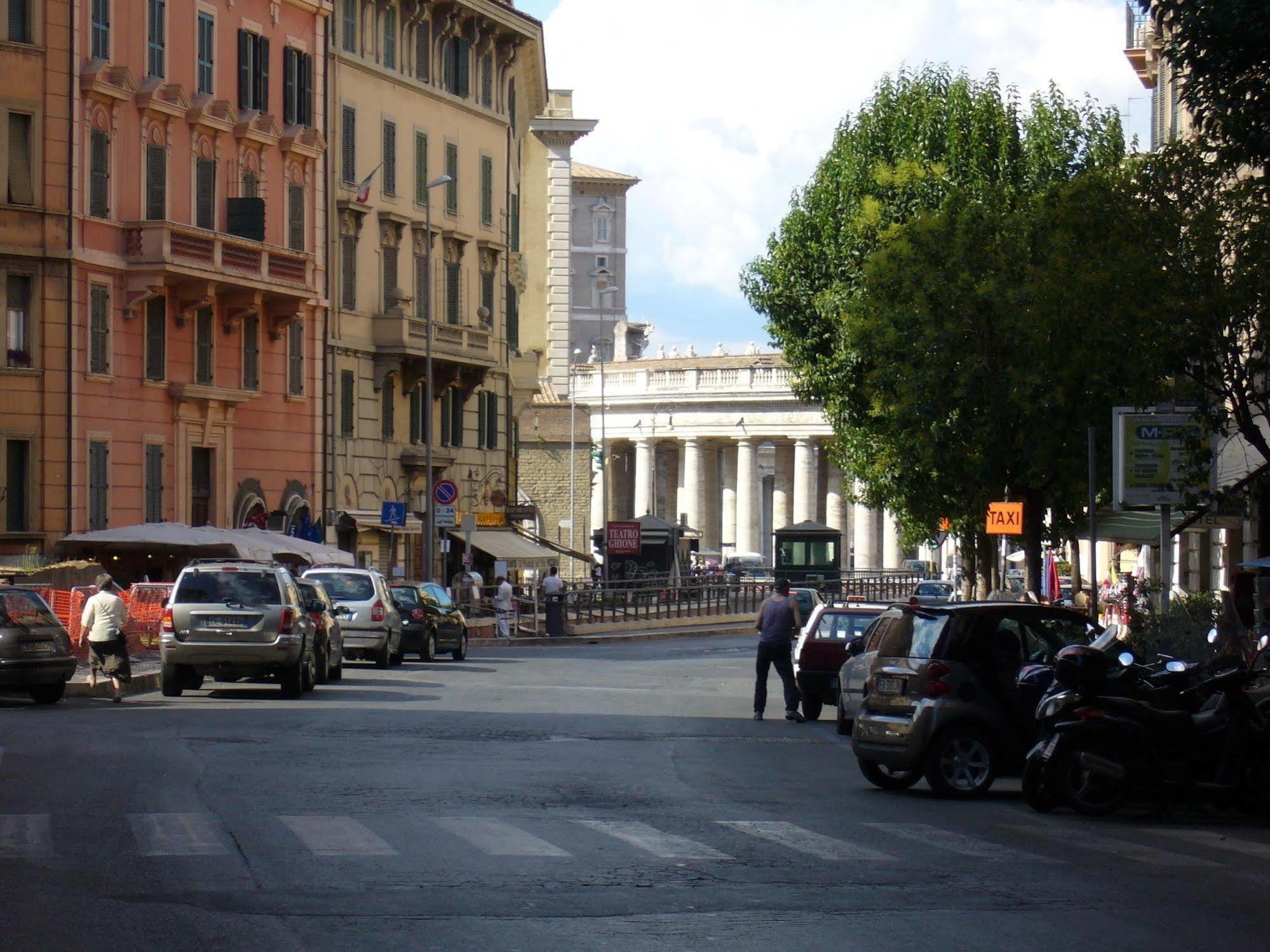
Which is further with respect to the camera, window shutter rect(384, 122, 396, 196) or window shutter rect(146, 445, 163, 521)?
window shutter rect(384, 122, 396, 196)

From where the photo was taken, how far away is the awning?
60.6m

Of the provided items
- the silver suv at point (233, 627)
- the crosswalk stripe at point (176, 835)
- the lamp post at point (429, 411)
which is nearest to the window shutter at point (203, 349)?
the lamp post at point (429, 411)

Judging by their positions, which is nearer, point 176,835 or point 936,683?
point 176,835

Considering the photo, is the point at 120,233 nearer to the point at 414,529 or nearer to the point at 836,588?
the point at 414,529

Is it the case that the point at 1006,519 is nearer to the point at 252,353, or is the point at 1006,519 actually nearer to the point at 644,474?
the point at 252,353

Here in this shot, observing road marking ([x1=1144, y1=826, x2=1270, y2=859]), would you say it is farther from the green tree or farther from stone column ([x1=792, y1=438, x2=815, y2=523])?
stone column ([x1=792, y1=438, x2=815, y2=523])

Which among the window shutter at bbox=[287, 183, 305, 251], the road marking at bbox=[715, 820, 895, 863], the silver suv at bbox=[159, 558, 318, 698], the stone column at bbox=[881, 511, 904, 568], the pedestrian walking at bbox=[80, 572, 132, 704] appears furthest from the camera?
the stone column at bbox=[881, 511, 904, 568]

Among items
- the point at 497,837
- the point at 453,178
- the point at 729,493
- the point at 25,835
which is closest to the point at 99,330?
the point at 453,178

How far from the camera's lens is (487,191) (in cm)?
6231

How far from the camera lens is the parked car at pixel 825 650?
2708 cm

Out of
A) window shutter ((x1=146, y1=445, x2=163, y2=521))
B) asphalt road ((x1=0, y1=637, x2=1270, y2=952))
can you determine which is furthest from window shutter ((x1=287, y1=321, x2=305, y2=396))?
asphalt road ((x1=0, y1=637, x2=1270, y2=952))

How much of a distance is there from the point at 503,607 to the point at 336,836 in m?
41.5

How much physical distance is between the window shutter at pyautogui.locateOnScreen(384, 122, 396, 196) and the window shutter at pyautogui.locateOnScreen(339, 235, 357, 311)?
8.07 ft

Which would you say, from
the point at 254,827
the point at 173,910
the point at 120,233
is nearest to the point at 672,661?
the point at 120,233
